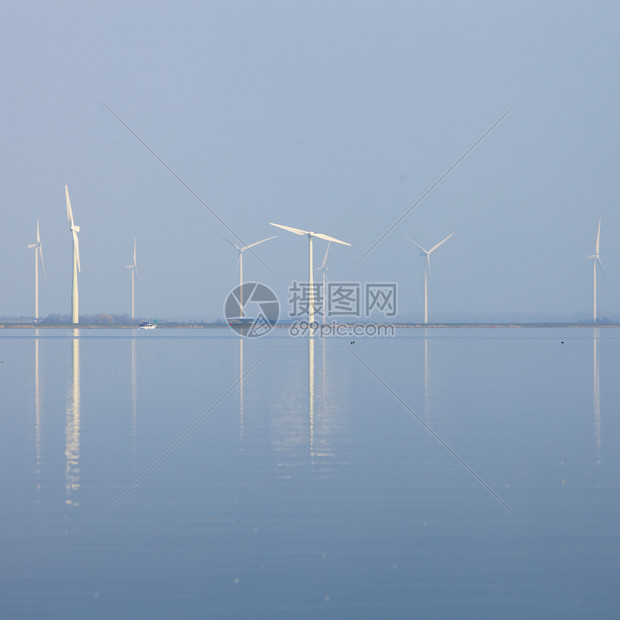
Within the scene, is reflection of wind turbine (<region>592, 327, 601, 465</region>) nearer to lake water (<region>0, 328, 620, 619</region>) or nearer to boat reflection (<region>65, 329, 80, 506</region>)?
lake water (<region>0, 328, 620, 619</region>)

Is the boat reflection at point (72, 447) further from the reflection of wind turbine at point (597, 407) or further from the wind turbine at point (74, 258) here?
the wind turbine at point (74, 258)

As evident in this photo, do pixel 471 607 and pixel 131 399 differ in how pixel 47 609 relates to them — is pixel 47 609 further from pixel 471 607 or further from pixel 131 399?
pixel 131 399

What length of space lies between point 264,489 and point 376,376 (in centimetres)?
2392

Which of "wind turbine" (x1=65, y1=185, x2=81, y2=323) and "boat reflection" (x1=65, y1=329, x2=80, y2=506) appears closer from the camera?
"boat reflection" (x1=65, y1=329, x2=80, y2=506)

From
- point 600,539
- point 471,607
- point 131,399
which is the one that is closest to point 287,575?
point 471,607

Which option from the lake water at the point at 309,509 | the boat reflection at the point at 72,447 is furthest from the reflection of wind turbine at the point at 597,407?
the boat reflection at the point at 72,447

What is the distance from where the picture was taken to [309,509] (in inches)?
464

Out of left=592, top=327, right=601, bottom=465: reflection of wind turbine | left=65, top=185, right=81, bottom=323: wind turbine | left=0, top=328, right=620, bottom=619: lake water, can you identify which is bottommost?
left=0, top=328, right=620, bottom=619: lake water

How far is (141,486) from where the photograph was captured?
13484 mm

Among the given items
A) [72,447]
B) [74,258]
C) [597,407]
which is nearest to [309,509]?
[72,447]

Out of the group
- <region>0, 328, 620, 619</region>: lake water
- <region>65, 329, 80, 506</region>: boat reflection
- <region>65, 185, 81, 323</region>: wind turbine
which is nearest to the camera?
<region>0, 328, 620, 619</region>: lake water

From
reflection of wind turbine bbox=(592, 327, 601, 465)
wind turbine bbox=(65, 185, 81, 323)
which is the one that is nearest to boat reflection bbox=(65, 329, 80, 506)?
reflection of wind turbine bbox=(592, 327, 601, 465)

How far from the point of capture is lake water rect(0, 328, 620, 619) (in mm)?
8352

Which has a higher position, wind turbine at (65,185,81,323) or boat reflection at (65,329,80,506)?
wind turbine at (65,185,81,323)
